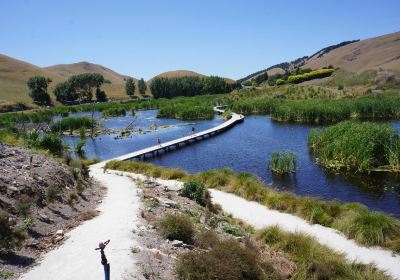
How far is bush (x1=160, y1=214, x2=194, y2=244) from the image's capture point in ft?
38.5

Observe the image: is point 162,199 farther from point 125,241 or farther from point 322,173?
point 322,173

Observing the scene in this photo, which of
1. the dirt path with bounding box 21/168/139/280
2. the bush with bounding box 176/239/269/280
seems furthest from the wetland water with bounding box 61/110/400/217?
the dirt path with bounding box 21/168/139/280

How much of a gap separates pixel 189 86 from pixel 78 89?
3938 centimetres

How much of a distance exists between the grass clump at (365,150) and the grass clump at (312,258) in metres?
14.0

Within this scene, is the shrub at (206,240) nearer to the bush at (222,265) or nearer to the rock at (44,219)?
the bush at (222,265)

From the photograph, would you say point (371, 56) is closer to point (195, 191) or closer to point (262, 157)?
point (262, 157)

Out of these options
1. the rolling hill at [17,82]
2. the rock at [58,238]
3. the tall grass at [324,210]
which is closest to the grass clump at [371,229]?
the tall grass at [324,210]

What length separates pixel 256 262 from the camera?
10000 mm

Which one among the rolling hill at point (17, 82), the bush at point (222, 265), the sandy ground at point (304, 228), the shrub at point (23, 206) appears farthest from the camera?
the rolling hill at point (17, 82)

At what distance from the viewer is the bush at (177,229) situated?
11734 mm

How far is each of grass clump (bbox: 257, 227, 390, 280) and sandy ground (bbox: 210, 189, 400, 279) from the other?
0.56m

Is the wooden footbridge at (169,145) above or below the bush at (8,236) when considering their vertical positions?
below

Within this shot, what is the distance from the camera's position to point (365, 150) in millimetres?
25438

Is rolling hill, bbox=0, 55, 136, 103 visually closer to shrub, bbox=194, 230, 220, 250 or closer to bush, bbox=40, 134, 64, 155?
bush, bbox=40, 134, 64, 155
